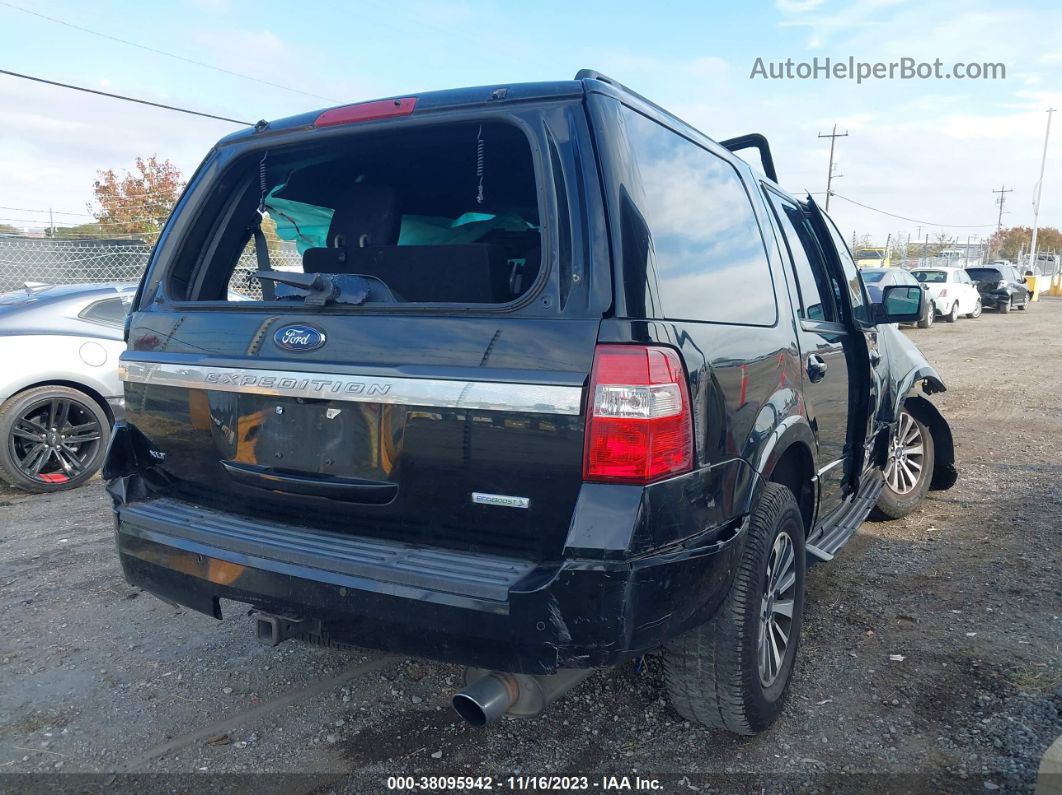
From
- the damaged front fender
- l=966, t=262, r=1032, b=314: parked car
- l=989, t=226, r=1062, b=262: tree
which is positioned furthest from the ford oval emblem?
l=989, t=226, r=1062, b=262: tree

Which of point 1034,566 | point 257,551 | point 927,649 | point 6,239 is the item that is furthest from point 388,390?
point 6,239

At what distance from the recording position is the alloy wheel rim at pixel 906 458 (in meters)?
5.20

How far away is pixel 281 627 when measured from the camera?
2.37m

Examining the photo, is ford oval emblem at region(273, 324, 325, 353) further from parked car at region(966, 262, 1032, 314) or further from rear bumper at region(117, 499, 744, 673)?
parked car at region(966, 262, 1032, 314)

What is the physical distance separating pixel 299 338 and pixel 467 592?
3.05 ft

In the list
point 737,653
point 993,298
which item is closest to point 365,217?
point 737,653

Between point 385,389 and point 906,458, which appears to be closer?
point 385,389

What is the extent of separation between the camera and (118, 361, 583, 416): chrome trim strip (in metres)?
2.04

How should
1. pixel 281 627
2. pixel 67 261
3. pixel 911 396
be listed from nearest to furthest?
1. pixel 281 627
2. pixel 911 396
3. pixel 67 261

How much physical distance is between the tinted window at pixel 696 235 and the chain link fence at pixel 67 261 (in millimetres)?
→ 10806

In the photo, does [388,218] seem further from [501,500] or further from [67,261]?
[67,261]

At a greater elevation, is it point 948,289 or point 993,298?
point 948,289

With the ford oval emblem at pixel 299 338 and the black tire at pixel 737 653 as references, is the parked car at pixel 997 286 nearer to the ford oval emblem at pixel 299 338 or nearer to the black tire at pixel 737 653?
the black tire at pixel 737 653

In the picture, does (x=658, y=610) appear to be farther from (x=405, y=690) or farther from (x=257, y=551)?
Answer: (x=405, y=690)
